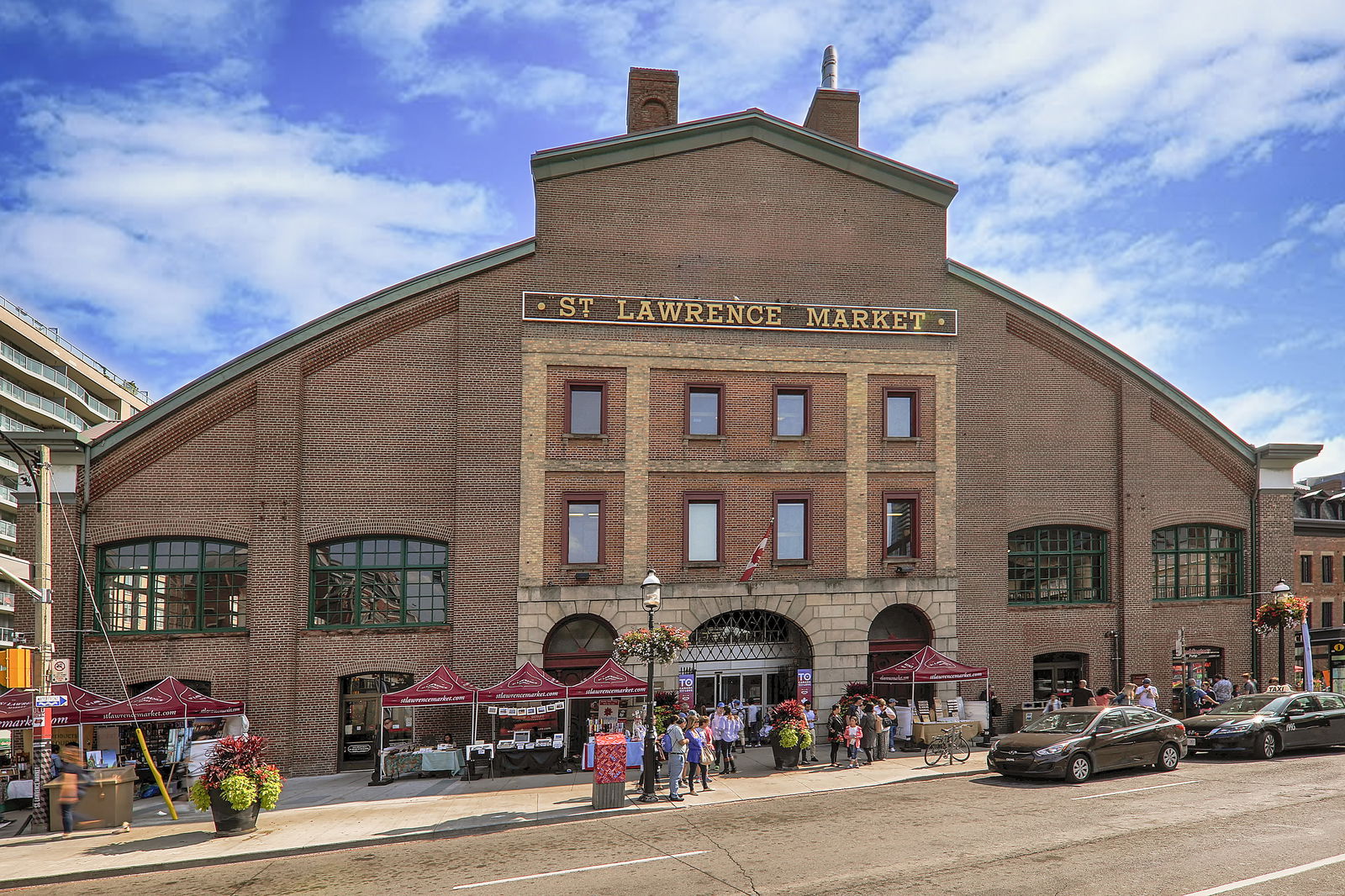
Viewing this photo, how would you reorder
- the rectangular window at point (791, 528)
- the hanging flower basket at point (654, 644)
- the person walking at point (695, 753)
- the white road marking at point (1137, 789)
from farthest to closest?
the rectangular window at point (791, 528) → the hanging flower basket at point (654, 644) → the person walking at point (695, 753) → the white road marking at point (1137, 789)

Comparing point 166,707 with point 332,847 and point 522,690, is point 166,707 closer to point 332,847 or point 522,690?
point 332,847

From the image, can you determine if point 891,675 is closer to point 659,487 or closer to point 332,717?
point 659,487

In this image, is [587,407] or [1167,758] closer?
[1167,758]

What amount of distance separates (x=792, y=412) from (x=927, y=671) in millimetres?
8267

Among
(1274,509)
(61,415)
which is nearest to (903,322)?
(1274,509)

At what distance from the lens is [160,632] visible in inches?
973

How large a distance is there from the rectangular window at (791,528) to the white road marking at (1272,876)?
611 inches

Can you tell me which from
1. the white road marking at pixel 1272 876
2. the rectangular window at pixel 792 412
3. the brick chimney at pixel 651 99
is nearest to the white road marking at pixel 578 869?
the white road marking at pixel 1272 876

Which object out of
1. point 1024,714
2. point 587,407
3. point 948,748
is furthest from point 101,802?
point 1024,714

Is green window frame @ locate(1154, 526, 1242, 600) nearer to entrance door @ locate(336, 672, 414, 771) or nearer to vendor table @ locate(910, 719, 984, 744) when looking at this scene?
vendor table @ locate(910, 719, 984, 744)

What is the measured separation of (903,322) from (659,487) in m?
9.03

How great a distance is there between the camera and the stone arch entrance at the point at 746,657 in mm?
27359

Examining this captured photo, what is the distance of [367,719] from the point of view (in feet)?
84.3

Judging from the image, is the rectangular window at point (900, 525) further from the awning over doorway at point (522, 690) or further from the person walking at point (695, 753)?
the awning over doorway at point (522, 690)
